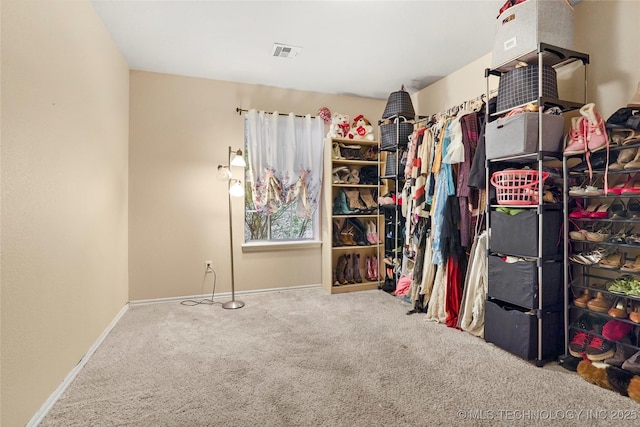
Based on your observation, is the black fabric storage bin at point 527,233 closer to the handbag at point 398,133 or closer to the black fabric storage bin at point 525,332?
the black fabric storage bin at point 525,332

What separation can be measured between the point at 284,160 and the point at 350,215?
3.46 ft

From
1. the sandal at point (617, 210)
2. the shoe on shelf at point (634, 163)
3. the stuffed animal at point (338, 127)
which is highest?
the stuffed animal at point (338, 127)

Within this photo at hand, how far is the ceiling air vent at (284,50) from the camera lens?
3.04 metres

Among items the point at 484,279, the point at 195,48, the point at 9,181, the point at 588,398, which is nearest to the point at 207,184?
the point at 195,48

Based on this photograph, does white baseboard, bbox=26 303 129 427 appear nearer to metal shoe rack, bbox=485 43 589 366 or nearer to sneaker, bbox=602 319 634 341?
metal shoe rack, bbox=485 43 589 366

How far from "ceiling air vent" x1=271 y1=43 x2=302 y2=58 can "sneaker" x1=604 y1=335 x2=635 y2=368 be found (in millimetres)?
3246

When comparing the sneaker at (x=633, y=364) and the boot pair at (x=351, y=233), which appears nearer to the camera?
the sneaker at (x=633, y=364)

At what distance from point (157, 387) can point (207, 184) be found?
2.36 metres

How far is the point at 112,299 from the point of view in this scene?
296 centimetres

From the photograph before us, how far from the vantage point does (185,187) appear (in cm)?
377

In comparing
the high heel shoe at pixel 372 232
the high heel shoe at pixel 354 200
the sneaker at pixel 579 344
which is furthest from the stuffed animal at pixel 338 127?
the sneaker at pixel 579 344

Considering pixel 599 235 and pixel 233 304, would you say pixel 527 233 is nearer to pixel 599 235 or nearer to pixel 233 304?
pixel 599 235

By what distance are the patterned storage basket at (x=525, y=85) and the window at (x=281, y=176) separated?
Result: 224cm

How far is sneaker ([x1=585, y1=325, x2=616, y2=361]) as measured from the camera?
2.05 meters
